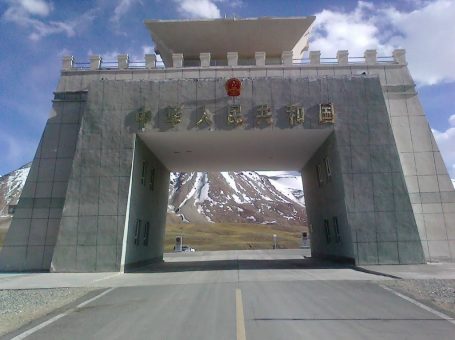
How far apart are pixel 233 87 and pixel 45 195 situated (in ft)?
42.8

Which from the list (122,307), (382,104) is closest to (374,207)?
(382,104)

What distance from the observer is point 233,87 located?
22.9 metres

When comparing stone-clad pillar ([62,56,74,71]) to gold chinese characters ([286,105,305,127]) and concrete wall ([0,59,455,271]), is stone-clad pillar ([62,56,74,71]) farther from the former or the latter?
gold chinese characters ([286,105,305,127])

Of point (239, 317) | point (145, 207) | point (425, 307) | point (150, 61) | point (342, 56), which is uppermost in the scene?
point (342, 56)

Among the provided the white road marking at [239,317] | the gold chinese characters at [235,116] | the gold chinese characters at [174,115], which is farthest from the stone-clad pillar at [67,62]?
the white road marking at [239,317]

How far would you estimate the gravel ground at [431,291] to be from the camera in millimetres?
10027

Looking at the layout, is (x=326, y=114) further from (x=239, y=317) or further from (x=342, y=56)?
(x=239, y=317)

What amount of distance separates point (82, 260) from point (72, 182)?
431cm

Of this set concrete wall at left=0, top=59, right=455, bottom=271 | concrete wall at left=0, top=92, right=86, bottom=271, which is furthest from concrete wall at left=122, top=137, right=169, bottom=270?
concrete wall at left=0, top=92, right=86, bottom=271

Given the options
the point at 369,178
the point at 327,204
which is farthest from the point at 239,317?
the point at 327,204

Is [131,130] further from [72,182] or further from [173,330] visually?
[173,330]

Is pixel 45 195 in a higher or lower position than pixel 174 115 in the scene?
lower

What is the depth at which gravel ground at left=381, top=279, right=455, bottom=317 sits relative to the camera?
10.0 m

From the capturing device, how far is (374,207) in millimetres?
21672
